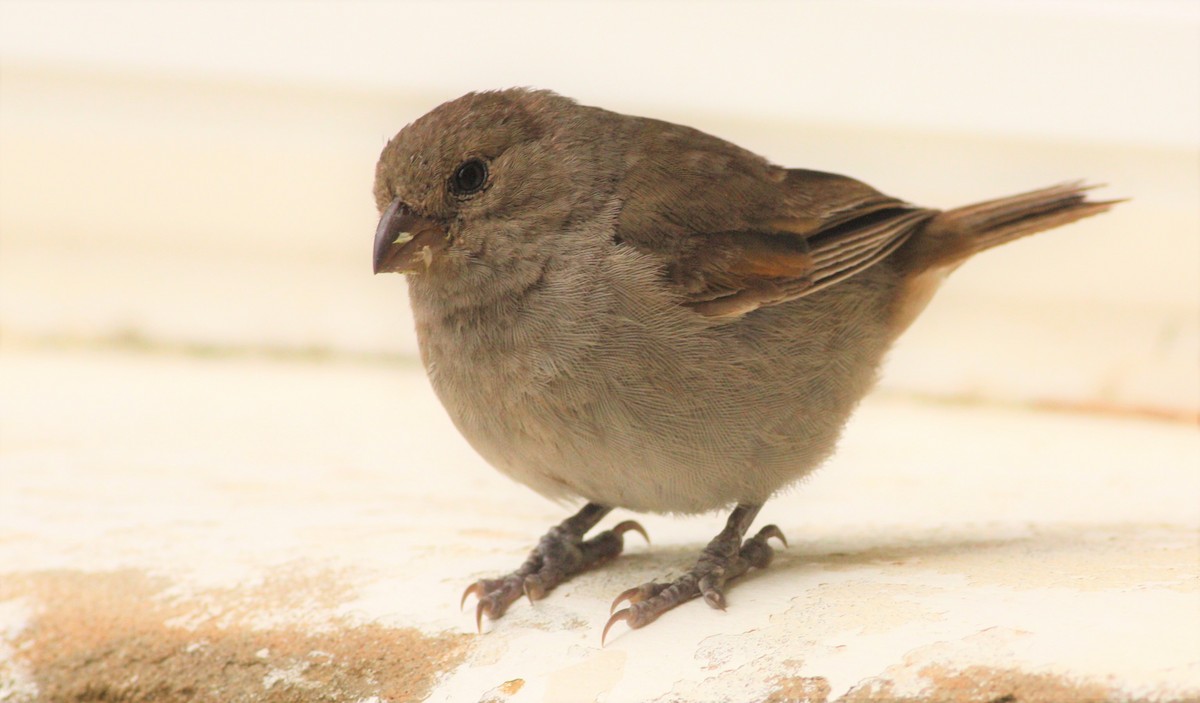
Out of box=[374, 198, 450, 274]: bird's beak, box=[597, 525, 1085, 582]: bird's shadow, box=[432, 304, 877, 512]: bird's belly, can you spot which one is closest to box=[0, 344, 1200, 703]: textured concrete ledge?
box=[597, 525, 1085, 582]: bird's shadow

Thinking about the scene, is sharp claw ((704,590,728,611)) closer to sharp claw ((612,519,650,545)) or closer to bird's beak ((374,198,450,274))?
sharp claw ((612,519,650,545))

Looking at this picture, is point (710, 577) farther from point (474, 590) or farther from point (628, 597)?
point (474, 590)

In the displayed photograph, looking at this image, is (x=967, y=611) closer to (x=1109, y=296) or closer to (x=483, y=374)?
(x=483, y=374)

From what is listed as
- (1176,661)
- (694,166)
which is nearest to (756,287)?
(694,166)

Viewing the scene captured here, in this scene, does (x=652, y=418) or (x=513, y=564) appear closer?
(x=652, y=418)

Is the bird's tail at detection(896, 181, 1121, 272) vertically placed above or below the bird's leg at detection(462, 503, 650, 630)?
above

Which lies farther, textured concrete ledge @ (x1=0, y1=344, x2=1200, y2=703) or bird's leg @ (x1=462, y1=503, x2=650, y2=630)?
bird's leg @ (x1=462, y1=503, x2=650, y2=630)

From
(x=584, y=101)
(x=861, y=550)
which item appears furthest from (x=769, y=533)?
(x=584, y=101)
